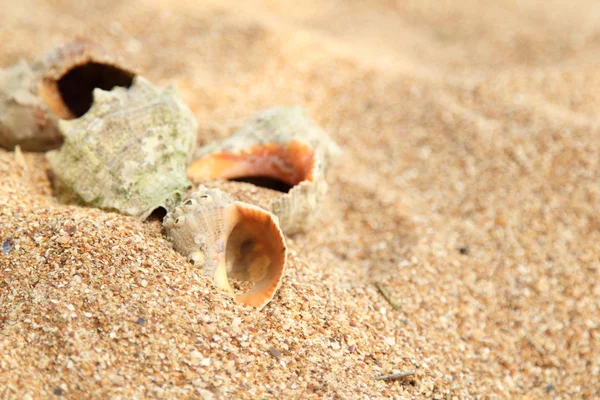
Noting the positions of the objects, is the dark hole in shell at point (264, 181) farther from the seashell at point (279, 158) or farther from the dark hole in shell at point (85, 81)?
the dark hole in shell at point (85, 81)

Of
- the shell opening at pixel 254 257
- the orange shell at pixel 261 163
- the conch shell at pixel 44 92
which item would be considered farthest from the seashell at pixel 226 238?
the conch shell at pixel 44 92

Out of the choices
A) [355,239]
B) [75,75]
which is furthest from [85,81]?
[355,239]

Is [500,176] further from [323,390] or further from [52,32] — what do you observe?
[52,32]

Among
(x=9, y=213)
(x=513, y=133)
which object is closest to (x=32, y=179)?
(x=9, y=213)

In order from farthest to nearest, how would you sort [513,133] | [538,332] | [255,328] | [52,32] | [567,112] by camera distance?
[52,32] → [567,112] → [513,133] → [538,332] → [255,328]

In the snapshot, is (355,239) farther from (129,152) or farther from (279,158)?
(129,152)

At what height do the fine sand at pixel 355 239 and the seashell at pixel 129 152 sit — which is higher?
the seashell at pixel 129 152

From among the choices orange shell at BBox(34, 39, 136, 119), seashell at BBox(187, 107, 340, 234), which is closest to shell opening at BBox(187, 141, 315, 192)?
seashell at BBox(187, 107, 340, 234)
